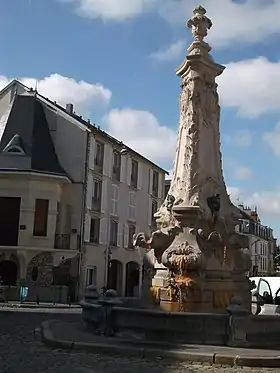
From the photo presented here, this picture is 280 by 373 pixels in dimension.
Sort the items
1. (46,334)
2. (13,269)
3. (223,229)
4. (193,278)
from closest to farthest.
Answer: (46,334) < (193,278) < (223,229) < (13,269)

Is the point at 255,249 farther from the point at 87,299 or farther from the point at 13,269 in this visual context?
the point at 87,299

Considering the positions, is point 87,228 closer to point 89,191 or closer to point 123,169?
point 89,191

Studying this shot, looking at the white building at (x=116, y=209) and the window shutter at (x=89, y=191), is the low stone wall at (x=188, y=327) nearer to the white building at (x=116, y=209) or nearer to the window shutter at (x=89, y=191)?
the white building at (x=116, y=209)

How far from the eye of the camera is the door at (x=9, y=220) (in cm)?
3531

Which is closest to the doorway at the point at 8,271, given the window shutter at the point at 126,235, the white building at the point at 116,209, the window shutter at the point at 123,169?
the white building at the point at 116,209

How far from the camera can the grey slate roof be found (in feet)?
117

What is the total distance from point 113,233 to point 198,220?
90.4ft

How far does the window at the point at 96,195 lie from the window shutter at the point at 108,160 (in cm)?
105

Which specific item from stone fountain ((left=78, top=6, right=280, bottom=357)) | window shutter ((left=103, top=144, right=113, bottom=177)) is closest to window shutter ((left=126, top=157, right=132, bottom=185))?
window shutter ((left=103, top=144, right=113, bottom=177))

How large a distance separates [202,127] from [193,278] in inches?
166

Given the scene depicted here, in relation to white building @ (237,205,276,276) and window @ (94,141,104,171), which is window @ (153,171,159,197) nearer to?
window @ (94,141,104,171)

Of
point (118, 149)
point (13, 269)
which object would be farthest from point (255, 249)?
point (13, 269)

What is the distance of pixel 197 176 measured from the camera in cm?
1511

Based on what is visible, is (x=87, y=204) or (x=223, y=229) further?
(x=87, y=204)
